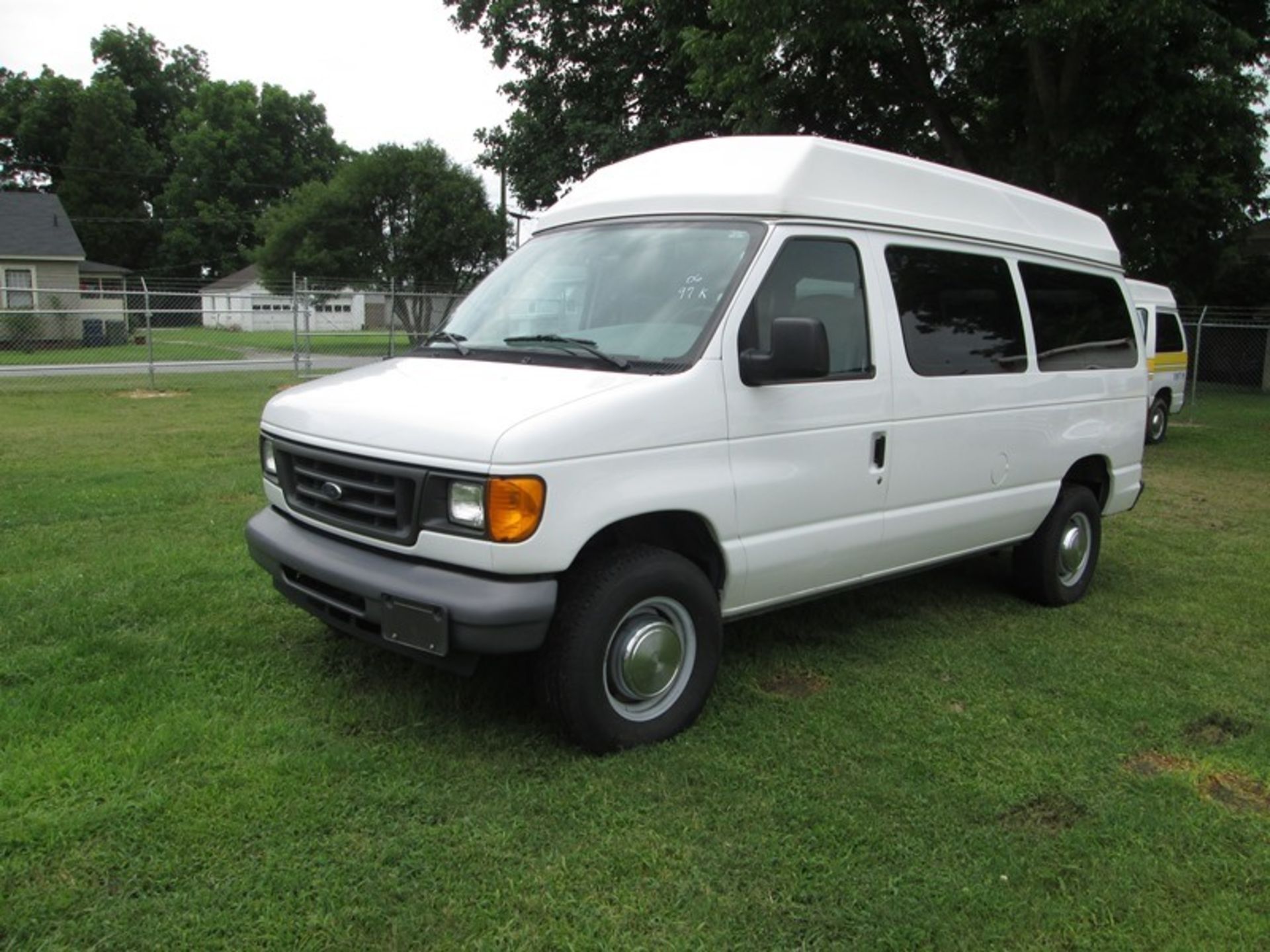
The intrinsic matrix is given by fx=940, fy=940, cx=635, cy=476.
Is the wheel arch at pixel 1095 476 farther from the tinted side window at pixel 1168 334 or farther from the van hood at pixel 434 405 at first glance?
the tinted side window at pixel 1168 334

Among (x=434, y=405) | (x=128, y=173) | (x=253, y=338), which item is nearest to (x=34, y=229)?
(x=253, y=338)

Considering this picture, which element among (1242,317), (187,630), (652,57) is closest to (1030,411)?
(187,630)

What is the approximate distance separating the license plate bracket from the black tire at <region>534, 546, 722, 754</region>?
0.41m

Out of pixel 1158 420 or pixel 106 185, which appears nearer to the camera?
pixel 1158 420

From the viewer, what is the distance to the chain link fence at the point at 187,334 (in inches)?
701

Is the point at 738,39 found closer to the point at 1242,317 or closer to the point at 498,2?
the point at 498,2

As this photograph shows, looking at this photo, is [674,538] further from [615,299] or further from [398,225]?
[398,225]

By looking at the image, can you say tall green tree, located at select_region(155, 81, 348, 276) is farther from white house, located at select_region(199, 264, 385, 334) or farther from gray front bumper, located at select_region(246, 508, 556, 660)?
gray front bumper, located at select_region(246, 508, 556, 660)

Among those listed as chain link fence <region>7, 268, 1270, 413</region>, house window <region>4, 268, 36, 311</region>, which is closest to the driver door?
chain link fence <region>7, 268, 1270, 413</region>

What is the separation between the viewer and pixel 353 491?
11.3 feet

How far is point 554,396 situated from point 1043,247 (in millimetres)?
3485

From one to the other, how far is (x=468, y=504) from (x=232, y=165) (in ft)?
235

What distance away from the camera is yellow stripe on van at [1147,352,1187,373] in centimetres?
1480

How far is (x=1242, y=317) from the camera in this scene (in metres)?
26.7
